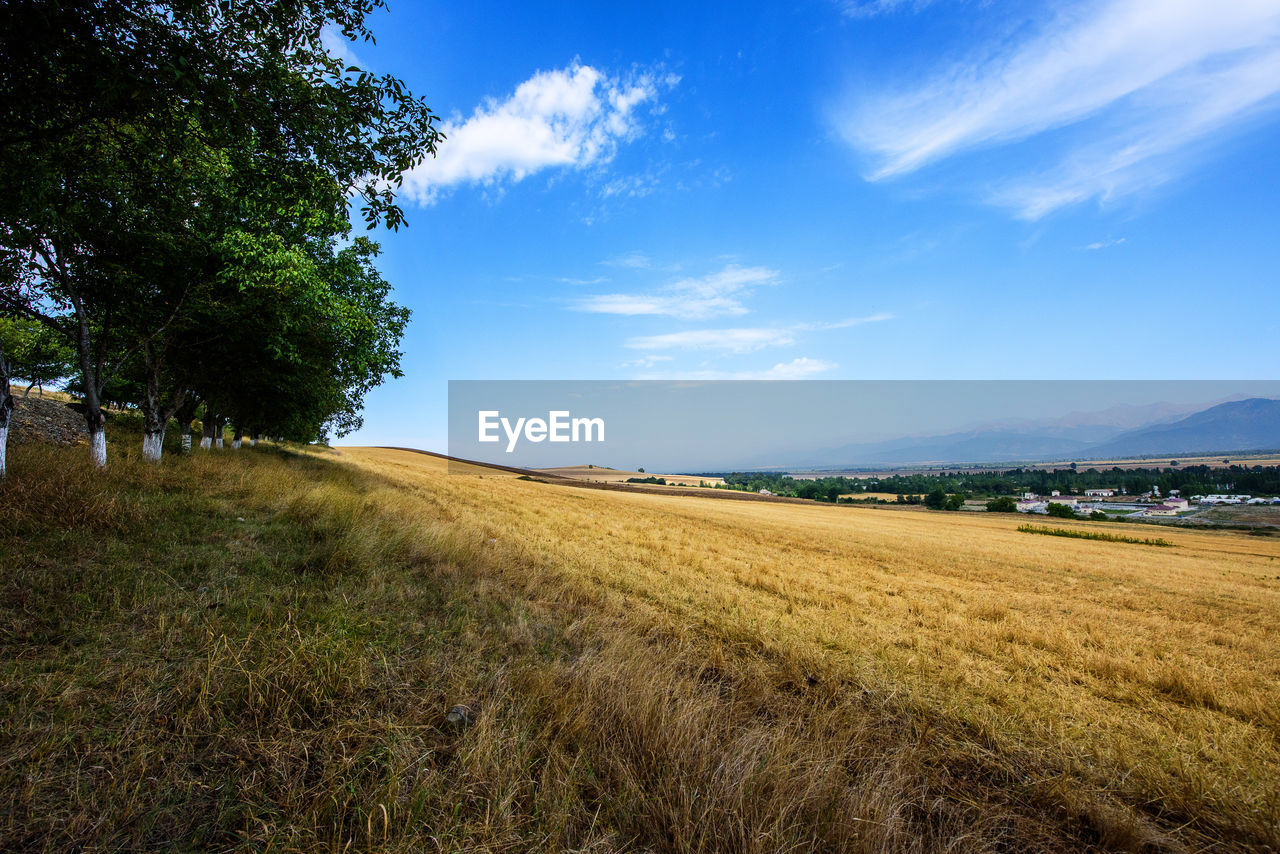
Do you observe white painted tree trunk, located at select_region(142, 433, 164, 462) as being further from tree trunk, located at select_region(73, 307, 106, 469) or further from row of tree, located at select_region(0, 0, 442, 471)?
tree trunk, located at select_region(73, 307, 106, 469)

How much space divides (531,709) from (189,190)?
51.0 feet

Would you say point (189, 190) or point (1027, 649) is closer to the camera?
point (1027, 649)

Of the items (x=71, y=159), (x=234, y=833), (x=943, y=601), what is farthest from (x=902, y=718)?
(x=71, y=159)

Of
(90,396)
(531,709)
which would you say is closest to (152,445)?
(90,396)

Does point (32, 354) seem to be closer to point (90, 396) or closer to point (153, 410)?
point (153, 410)

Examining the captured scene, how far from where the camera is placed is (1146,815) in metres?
3.66

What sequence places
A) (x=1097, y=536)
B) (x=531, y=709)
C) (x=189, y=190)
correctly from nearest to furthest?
(x=531, y=709)
(x=189, y=190)
(x=1097, y=536)

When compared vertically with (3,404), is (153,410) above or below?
above

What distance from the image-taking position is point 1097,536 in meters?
40.9

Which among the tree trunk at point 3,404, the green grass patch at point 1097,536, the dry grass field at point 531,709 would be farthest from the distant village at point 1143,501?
the tree trunk at point 3,404

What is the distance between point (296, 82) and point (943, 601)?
15052 millimetres

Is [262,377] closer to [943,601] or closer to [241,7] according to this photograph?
[241,7]

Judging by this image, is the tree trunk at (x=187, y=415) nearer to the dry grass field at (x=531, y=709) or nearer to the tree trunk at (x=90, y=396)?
the tree trunk at (x=90, y=396)

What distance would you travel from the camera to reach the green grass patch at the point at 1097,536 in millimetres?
38375
